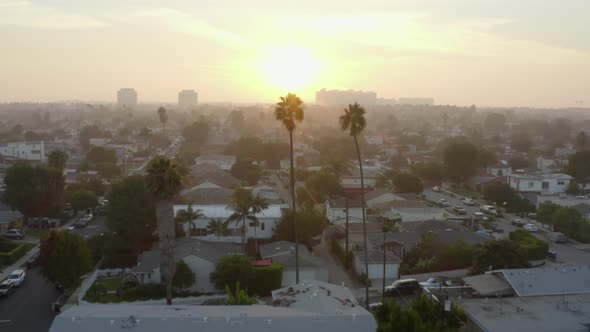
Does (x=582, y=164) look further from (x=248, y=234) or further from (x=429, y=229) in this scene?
(x=248, y=234)

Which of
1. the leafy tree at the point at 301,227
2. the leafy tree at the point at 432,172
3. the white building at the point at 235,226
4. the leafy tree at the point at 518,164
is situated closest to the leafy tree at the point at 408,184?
the leafy tree at the point at 432,172

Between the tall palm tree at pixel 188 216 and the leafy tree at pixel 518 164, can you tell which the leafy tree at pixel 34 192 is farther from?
the leafy tree at pixel 518 164

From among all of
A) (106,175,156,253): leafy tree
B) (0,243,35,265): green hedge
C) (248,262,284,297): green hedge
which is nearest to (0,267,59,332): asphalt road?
(0,243,35,265): green hedge

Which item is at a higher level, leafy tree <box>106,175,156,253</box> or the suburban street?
leafy tree <box>106,175,156,253</box>

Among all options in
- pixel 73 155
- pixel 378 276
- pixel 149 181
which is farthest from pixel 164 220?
pixel 73 155

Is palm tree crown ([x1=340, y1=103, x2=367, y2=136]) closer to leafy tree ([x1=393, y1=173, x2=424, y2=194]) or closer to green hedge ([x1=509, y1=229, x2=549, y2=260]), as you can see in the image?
green hedge ([x1=509, y1=229, x2=549, y2=260])

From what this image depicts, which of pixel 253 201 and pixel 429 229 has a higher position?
pixel 253 201
